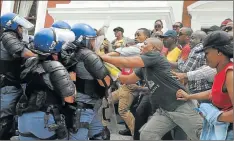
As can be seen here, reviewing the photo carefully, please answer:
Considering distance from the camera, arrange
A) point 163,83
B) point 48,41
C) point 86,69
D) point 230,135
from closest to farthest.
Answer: point 230,135 < point 48,41 < point 86,69 < point 163,83

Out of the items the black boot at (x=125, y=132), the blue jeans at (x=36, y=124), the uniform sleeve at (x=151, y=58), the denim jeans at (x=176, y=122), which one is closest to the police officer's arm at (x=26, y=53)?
the blue jeans at (x=36, y=124)

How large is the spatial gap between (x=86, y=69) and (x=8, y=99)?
4.44 ft

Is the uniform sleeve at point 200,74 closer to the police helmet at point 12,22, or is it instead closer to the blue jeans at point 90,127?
the blue jeans at point 90,127

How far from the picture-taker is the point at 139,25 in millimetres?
13227

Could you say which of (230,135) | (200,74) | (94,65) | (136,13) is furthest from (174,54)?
(136,13)

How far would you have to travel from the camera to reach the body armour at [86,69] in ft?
16.3

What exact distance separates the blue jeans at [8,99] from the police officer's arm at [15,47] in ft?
1.45

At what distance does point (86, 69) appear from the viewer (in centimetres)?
505

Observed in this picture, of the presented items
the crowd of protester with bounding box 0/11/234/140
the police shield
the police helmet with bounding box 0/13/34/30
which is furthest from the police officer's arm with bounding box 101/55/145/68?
the police helmet with bounding box 0/13/34/30

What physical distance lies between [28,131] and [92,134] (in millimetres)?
975

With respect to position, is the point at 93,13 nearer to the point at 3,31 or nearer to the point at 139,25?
the point at 139,25

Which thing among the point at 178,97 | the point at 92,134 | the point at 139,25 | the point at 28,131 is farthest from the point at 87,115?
the point at 139,25

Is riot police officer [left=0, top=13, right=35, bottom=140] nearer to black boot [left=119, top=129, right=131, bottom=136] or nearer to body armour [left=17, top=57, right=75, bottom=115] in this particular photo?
body armour [left=17, top=57, right=75, bottom=115]

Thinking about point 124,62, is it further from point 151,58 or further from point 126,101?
point 126,101
